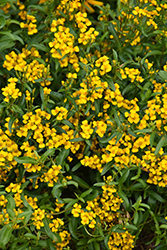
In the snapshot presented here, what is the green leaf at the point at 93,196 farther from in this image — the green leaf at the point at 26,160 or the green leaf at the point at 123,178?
the green leaf at the point at 26,160

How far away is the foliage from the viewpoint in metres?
2.21

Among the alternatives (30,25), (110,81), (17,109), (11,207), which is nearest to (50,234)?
(11,207)

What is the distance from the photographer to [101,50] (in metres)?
2.73

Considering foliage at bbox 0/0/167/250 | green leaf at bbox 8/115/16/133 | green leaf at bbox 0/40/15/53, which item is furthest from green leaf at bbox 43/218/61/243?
green leaf at bbox 0/40/15/53

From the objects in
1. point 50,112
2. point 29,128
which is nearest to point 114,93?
point 50,112

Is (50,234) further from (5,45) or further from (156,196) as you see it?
(5,45)

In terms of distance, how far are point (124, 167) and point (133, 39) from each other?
1136 mm

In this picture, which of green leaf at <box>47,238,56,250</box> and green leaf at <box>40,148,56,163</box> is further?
green leaf at <box>47,238,56,250</box>

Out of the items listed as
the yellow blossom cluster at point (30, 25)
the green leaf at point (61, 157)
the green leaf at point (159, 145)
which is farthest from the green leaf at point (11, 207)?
the yellow blossom cluster at point (30, 25)

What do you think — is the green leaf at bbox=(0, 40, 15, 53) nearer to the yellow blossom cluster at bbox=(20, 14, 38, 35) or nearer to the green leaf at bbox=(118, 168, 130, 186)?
the yellow blossom cluster at bbox=(20, 14, 38, 35)

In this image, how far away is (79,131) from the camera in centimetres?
244

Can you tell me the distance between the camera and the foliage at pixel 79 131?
7.27 feet

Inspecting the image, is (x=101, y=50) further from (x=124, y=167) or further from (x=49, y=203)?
(x=49, y=203)

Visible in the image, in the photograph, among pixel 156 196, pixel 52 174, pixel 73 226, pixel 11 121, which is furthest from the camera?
pixel 156 196
